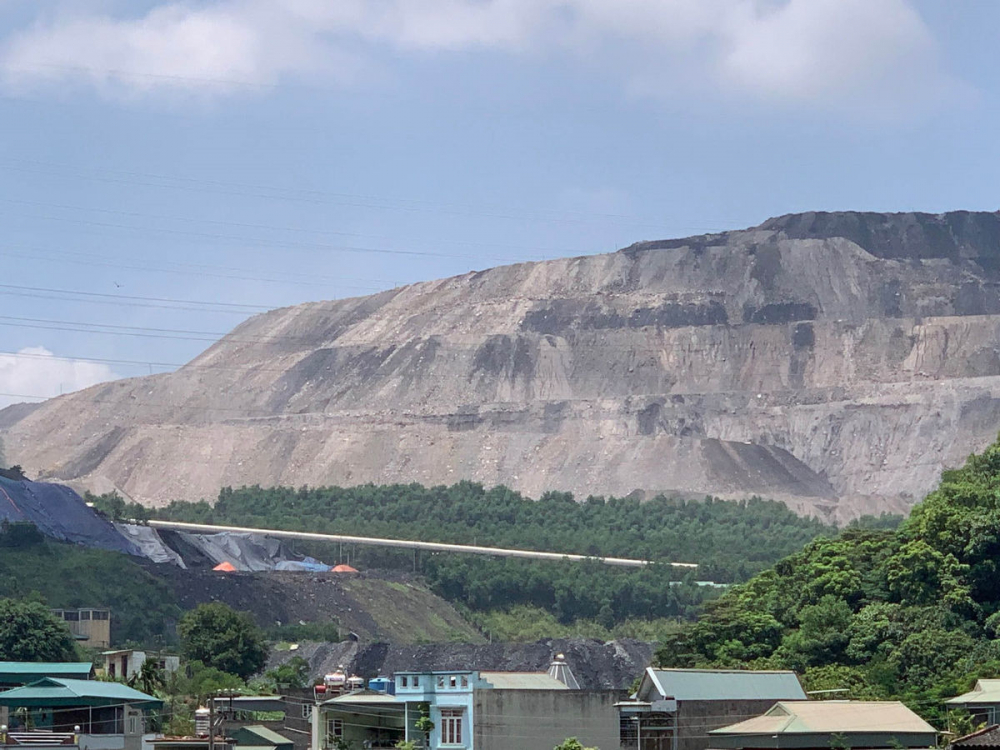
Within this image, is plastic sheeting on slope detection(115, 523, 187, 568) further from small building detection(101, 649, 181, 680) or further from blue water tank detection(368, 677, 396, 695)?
blue water tank detection(368, 677, 396, 695)

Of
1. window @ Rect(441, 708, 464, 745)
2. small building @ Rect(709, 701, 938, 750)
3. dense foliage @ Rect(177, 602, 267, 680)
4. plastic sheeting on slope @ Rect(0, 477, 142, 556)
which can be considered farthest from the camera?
plastic sheeting on slope @ Rect(0, 477, 142, 556)

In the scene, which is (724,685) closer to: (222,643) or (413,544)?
(222,643)

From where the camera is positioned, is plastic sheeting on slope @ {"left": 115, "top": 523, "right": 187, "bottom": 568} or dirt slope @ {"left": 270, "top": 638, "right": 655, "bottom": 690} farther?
plastic sheeting on slope @ {"left": 115, "top": 523, "right": 187, "bottom": 568}

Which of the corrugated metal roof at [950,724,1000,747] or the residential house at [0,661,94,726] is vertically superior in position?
the residential house at [0,661,94,726]

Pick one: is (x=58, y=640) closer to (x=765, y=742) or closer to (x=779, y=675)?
(x=779, y=675)

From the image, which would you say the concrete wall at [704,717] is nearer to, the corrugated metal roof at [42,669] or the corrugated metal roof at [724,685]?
the corrugated metal roof at [724,685]

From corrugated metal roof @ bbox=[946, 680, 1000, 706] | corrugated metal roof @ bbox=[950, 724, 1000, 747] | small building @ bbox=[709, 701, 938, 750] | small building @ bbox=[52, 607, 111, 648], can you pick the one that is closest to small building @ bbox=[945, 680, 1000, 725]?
corrugated metal roof @ bbox=[946, 680, 1000, 706]
